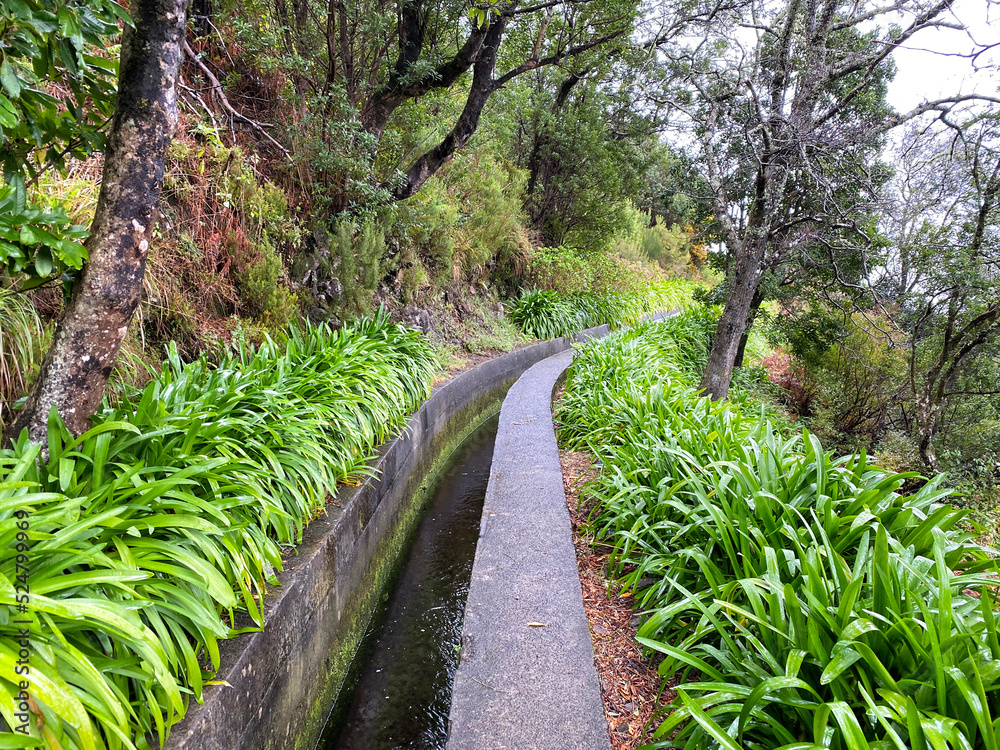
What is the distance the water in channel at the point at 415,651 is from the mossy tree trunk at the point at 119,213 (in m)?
1.87

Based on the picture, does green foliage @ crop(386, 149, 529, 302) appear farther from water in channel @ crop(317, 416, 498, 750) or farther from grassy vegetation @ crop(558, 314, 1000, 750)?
grassy vegetation @ crop(558, 314, 1000, 750)

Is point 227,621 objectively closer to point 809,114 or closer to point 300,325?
point 300,325

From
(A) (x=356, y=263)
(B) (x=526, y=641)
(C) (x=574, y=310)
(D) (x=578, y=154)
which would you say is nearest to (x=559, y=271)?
(C) (x=574, y=310)

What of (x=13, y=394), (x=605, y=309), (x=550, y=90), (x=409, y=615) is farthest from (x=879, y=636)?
(x=550, y=90)

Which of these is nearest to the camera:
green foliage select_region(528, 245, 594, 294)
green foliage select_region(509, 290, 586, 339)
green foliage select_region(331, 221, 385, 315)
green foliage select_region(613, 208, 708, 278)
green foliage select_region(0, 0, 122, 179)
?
green foliage select_region(0, 0, 122, 179)

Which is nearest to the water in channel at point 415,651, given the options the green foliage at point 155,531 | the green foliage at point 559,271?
the green foliage at point 155,531

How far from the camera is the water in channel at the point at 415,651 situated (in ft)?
8.19

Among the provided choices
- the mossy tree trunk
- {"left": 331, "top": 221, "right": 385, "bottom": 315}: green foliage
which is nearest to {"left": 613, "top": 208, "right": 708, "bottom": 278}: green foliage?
{"left": 331, "top": 221, "right": 385, "bottom": 315}: green foliage

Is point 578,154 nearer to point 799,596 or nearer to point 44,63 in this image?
point 44,63

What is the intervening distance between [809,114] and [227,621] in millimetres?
6594

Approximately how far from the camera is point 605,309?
12109mm

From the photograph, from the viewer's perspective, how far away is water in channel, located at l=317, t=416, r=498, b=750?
2.50 metres

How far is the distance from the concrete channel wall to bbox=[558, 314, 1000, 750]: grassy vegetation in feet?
4.58

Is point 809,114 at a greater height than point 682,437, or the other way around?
point 809,114
